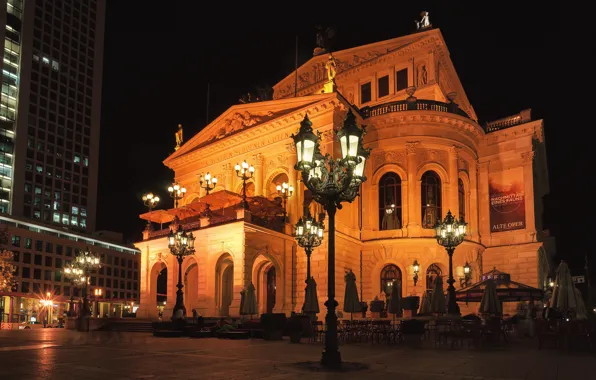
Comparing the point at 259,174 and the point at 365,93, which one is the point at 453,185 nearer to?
the point at 365,93

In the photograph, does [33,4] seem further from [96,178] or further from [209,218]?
[209,218]

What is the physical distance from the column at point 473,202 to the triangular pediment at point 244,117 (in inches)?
491

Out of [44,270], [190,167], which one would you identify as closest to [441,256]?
[190,167]

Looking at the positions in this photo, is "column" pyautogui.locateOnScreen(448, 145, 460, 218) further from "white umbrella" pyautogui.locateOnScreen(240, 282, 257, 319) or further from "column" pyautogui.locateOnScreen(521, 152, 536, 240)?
"white umbrella" pyautogui.locateOnScreen(240, 282, 257, 319)

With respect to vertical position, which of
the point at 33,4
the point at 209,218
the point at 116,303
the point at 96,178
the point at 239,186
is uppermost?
the point at 33,4

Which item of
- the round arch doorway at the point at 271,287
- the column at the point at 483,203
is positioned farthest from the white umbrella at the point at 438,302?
the column at the point at 483,203

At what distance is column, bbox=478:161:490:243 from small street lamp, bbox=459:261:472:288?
4.58m

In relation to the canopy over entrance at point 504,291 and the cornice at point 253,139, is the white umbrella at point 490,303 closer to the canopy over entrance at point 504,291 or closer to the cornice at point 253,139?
the canopy over entrance at point 504,291

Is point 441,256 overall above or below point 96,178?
below

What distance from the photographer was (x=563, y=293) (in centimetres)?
1952

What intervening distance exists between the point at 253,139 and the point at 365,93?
38.4 ft

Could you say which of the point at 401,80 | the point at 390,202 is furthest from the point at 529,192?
the point at 401,80

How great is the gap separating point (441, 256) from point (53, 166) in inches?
2897

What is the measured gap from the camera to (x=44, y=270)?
85.2 meters
